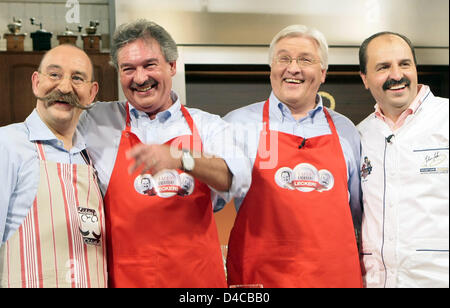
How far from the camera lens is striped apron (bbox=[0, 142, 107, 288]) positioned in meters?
0.84

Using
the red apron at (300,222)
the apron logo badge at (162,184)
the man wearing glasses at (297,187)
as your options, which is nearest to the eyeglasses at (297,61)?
the man wearing glasses at (297,187)

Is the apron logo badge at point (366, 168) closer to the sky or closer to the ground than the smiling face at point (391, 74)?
closer to the ground

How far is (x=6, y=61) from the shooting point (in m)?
0.99

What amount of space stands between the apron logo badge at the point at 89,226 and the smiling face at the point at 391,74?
0.48 metres

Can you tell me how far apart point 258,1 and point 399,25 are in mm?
241

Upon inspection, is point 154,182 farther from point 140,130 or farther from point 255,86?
point 255,86

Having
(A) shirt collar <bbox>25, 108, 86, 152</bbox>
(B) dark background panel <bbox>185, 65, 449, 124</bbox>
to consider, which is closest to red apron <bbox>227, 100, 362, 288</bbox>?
(B) dark background panel <bbox>185, 65, 449, 124</bbox>

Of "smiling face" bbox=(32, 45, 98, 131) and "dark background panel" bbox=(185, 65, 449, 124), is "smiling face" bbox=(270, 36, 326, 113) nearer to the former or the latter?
"dark background panel" bbox=(185, 65, 449, 124)

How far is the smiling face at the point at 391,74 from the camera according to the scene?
91 centimetres

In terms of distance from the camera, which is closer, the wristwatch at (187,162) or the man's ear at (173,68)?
the wristwatch at (187,162)

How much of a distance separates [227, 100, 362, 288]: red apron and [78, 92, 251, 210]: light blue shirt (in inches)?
2.4

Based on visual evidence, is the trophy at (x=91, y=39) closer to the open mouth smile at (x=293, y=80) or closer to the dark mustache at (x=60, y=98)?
the dark mustache at (x=60, y=98)
